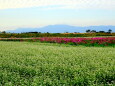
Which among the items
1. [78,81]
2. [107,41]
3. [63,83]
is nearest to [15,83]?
[63,83]

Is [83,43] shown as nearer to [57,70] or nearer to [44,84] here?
[57,70]

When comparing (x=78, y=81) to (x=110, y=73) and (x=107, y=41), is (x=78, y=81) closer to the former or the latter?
(x=110, y=73)

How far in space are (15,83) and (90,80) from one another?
2555mm

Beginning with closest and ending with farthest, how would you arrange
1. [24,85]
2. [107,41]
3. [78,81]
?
1. [24,85]
2. [78,81]
3. [107,41]

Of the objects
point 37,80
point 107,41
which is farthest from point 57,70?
point 107,41

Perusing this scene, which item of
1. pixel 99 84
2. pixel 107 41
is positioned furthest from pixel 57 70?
pixel 107 41

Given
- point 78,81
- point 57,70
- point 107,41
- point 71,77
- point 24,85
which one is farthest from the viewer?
point 107,41

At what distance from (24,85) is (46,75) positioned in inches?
71.2

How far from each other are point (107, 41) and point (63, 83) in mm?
23773

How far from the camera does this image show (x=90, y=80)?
806 cm

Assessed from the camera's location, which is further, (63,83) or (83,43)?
(83,43)

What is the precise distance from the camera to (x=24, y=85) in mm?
7453

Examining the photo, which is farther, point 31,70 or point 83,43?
point 83,43

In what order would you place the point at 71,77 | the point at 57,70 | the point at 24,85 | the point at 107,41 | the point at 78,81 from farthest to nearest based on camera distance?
the point at 107,41
the point at 57,70
the point at 71,77
the point at 78,81
the point at 24,85
